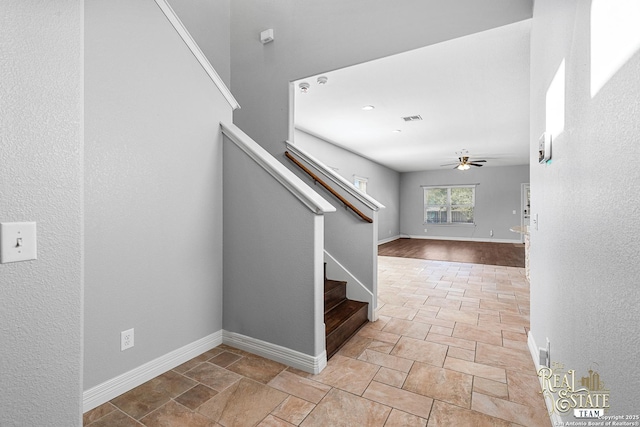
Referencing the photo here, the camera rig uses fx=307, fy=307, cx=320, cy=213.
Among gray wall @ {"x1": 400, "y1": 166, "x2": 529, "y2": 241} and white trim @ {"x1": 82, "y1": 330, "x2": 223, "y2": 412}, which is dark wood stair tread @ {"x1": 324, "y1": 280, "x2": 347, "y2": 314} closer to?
white trim @ {"x1": 82, "y1": 330, "x2": 223, "y2": 412}

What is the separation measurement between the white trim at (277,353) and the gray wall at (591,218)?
4.45 ft

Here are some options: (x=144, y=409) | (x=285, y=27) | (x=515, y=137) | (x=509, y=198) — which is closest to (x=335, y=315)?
(x=144, y=409)

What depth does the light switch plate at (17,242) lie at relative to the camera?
83cm

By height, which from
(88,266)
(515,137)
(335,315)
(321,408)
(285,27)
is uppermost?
(285,27)

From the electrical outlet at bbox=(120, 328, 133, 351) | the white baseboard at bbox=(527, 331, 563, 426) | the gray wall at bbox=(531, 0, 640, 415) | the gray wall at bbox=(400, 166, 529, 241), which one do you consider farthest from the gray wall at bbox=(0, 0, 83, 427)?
the gray wall at bbox=(400, 166, 529, 241)

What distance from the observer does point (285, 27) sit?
10.9 ft

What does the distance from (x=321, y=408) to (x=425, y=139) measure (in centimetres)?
587

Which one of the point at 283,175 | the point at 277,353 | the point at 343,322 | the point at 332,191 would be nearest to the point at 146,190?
the point at 283,175

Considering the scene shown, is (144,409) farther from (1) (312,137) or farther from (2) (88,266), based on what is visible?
(1) (312,137)

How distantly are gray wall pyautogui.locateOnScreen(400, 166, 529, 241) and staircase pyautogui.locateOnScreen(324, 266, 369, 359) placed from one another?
8.90 m

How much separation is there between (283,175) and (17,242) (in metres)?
1.43

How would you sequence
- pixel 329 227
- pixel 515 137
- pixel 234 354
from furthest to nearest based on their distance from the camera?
pixel 515 137, pixel 329 227, pixel 234 354

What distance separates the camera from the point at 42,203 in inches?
35.8

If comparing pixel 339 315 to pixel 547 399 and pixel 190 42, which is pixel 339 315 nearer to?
pixel 547 399
